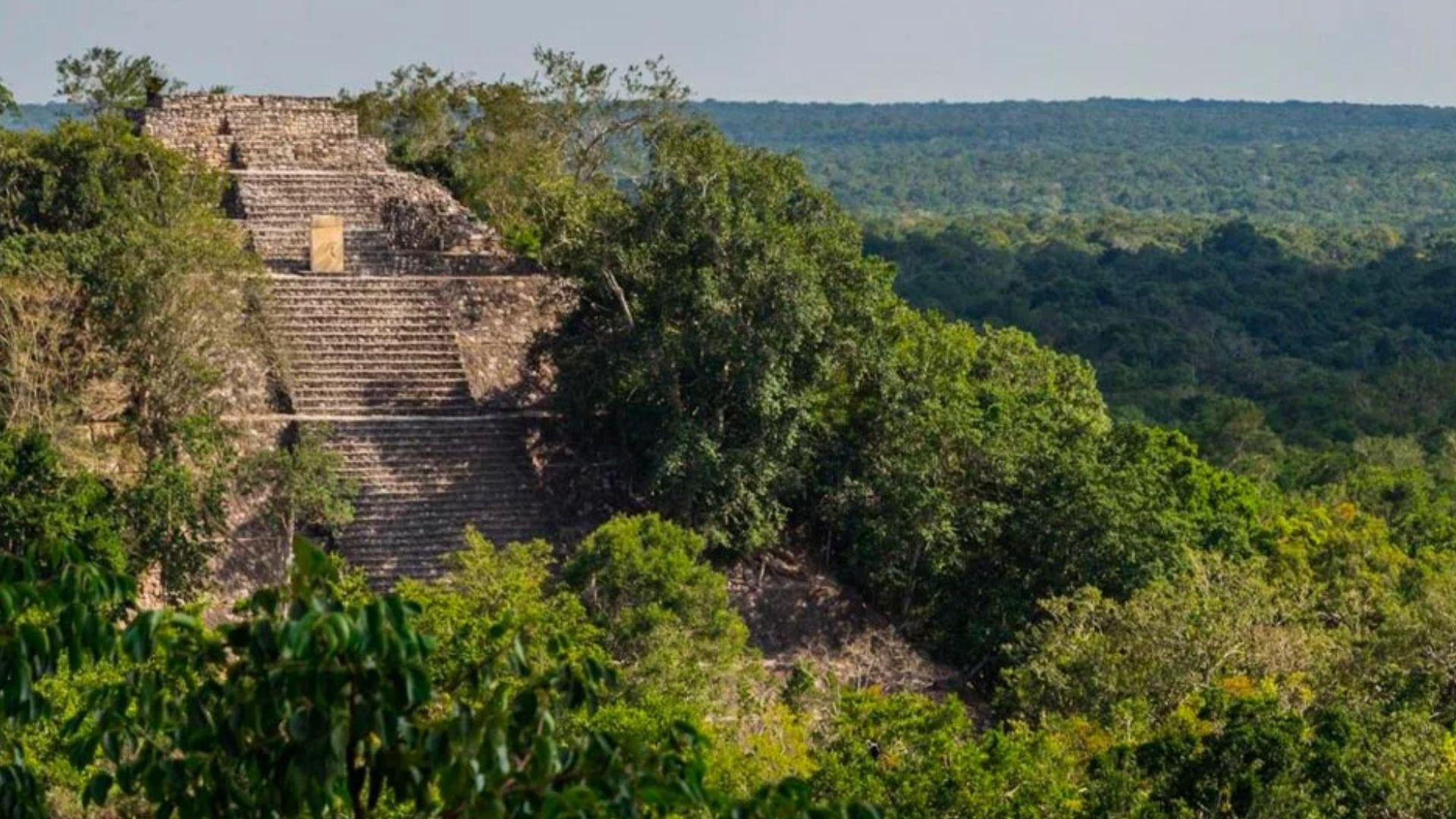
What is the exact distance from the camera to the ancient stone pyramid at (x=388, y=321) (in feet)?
63.3

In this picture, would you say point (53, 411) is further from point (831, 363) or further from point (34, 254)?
point (831, 363)

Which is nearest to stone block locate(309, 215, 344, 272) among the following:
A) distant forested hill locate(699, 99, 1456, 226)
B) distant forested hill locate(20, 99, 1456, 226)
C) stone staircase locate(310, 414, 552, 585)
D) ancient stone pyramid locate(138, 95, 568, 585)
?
ancient stone pyramid locate(138, 95, 568, 585)

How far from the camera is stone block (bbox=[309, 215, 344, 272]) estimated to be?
21.4 m

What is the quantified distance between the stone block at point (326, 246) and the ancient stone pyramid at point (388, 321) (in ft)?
0.04

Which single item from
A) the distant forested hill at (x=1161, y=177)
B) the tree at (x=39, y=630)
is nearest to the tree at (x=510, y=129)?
the tree at (x=39, y=630)

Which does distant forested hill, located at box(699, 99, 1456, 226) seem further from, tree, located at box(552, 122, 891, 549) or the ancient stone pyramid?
tree, located at box(552, 122, 891, 549)

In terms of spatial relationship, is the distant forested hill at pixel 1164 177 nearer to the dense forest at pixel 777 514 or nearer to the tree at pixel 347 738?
the dense forest at pixel 777 514

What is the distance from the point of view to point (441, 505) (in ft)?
63.1

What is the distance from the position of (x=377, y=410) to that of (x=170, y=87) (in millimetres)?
8683

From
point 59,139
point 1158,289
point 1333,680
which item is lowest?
point 1158,289

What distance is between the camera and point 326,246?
21.5m

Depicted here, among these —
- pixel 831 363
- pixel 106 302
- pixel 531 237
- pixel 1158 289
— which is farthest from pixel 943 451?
pixel 1158 289

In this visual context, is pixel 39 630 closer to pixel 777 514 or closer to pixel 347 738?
pixel 347 738

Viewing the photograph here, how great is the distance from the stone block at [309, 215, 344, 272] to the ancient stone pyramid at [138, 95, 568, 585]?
1 centimetres
